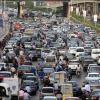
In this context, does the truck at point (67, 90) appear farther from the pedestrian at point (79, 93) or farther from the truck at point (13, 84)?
the truck at point (13, 84)

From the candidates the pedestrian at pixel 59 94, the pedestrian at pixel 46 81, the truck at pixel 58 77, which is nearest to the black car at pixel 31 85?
the pedestrian at pixel 46 81

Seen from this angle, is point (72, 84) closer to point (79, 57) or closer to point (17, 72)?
point (17, 72)

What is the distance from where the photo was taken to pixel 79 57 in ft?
182

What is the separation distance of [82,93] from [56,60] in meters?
17.1

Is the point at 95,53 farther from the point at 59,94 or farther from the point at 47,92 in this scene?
the point at 59,94

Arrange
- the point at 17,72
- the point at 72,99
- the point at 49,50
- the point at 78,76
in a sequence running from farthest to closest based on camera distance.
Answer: the point at 49,50
the point at 78,76
the point at 17,72
the point at 72,99

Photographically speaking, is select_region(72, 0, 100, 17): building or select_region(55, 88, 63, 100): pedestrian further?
select_region(72, 0, 100, 17): building

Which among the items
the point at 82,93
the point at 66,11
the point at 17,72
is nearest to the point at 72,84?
the point at 82,93

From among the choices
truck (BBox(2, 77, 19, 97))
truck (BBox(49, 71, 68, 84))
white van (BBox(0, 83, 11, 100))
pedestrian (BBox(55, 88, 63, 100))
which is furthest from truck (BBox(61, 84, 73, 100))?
truck (BBox(49, 71, 68, 84))

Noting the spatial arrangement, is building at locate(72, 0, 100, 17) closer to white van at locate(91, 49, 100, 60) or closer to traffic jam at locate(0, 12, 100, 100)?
traffic jam at locate(0, 12, 100, 100)

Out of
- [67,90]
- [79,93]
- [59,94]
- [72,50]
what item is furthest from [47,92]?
[72,50]

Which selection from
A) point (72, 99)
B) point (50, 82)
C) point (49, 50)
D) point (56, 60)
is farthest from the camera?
point (49, 50)

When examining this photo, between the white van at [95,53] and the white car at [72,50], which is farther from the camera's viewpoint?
the white car at [72,50]

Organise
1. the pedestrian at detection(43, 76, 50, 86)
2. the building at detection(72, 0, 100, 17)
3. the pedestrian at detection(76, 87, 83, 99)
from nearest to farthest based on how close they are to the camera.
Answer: the pedestrian at detection(76, 87, 83, 99) < the pedestrian at detection(43, 76, 50, 86) < the building at detection(72, 0, 100, 17)
